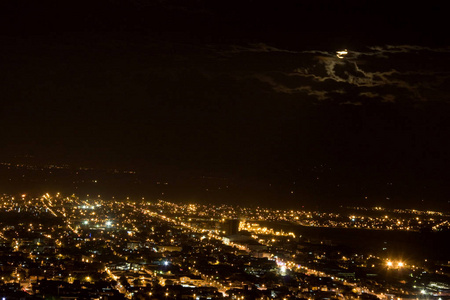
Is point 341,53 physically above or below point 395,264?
above

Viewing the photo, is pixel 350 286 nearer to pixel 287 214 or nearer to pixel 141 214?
pixel 141 214

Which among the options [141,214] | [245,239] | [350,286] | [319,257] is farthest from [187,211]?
[350,286]

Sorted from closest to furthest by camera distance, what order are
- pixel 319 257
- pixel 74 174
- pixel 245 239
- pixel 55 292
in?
1. pixel 55 292
2. pixel 319 257
3. pixel 245 239
4. pixel 74 174

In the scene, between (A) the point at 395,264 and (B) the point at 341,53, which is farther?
(A) the point at 395,264

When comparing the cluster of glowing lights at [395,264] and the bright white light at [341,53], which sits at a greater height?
the bright white light at [341,53]

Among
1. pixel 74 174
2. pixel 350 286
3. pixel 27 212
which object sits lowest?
pixel 350 286

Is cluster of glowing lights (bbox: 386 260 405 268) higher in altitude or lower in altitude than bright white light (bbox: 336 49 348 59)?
lower

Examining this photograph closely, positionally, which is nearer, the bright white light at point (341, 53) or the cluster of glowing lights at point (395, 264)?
the bright white light at point (341, 53)

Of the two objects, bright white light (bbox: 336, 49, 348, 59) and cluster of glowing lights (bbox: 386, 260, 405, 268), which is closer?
bright white light (bbox: 336, 49, 348, 59)

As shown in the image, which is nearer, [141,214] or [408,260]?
[408,260]

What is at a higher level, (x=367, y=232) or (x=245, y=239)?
(x=367, y=232)

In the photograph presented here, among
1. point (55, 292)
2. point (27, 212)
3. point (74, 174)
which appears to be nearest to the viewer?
point (55, 292)
